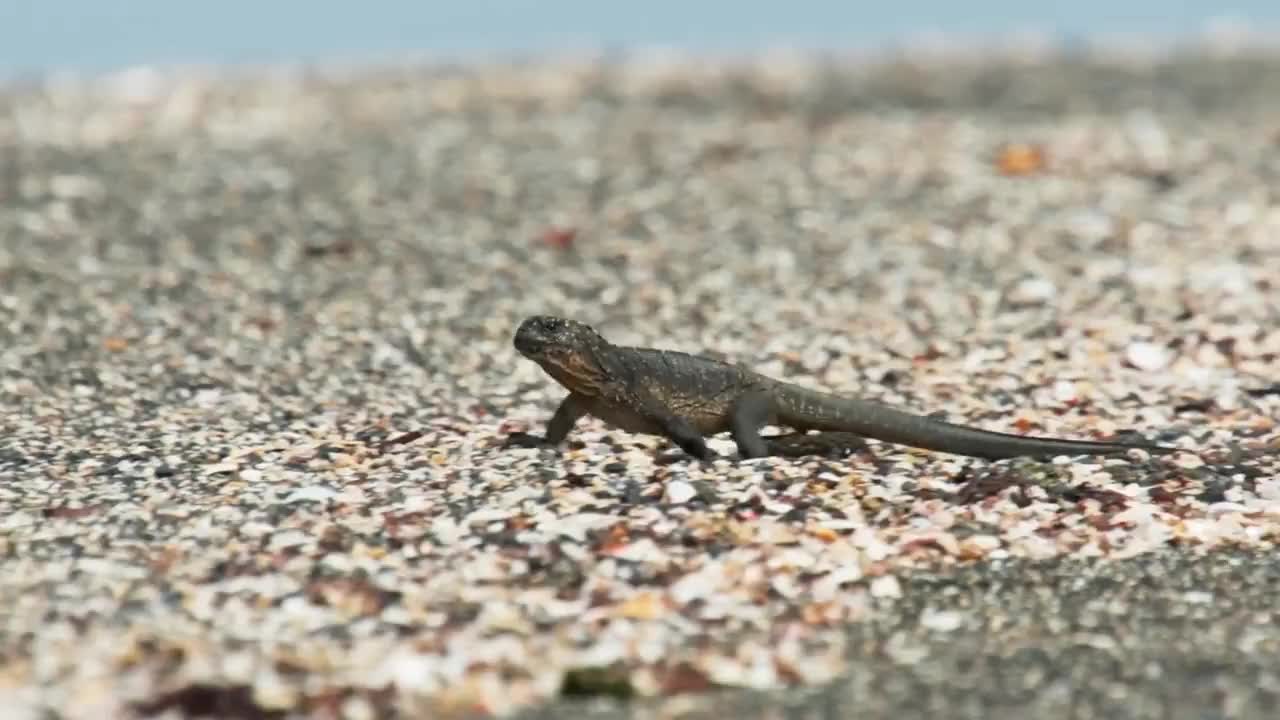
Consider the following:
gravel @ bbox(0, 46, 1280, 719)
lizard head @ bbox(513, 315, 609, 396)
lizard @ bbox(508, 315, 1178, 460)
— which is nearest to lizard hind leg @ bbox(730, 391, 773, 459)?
lizard @ bbox(508, 315, 1178, 460)

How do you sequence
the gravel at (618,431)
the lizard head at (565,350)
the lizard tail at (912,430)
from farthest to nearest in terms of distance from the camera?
the lizard tail at (912,430) → the lizard head at (565,350) → the gravel at (618,431)

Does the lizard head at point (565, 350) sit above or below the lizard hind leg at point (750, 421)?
above

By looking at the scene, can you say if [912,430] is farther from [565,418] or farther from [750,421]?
[565,418]

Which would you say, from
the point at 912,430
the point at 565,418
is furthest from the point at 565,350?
the point at 912,430

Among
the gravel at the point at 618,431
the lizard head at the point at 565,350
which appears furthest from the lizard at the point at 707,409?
the gravel at the point at 618,431

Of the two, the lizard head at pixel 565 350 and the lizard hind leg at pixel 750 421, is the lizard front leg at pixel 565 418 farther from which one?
the lizard hind leg at pixel 750 421

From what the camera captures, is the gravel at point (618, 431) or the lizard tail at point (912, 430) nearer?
the gravel at point (618, 431)

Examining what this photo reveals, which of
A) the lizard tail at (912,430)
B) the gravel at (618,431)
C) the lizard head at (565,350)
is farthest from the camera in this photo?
the lizard tail at (912,430)
